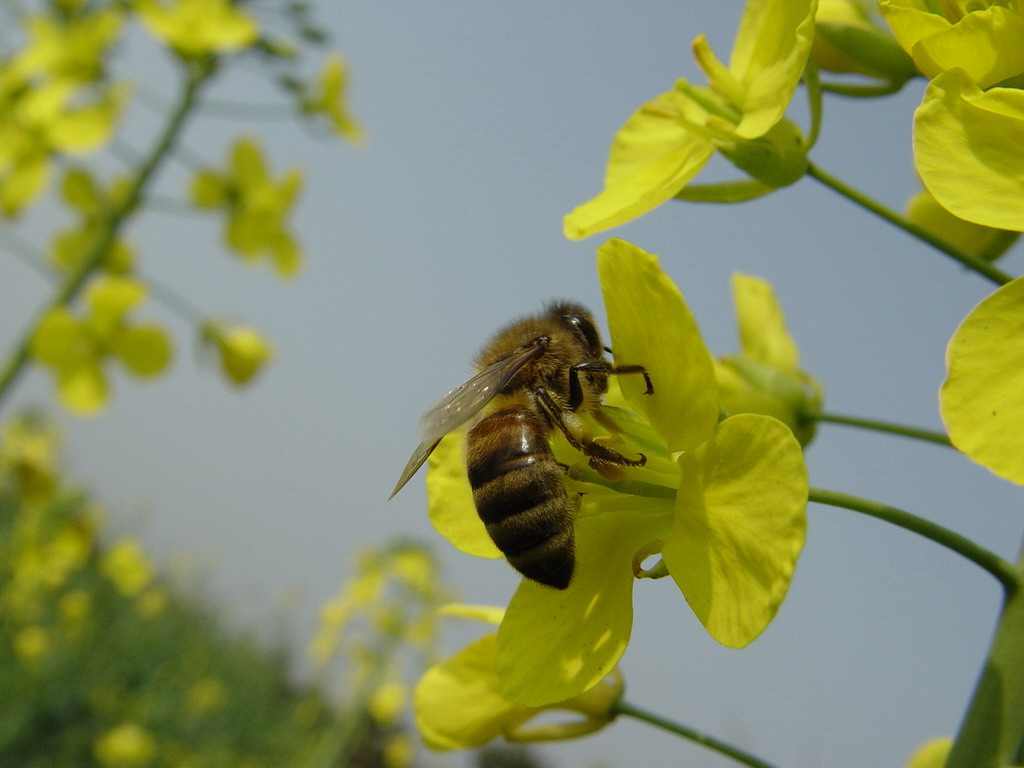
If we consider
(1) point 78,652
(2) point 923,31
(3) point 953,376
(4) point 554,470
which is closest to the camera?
(3) point 953,376

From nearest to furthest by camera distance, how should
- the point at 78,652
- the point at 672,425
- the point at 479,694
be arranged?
the point at 672,425 < the point at 479,694 < the point at 78,652

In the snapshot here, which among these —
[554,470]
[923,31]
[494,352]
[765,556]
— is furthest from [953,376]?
[494,352]

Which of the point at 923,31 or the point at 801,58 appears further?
the point at 801,58

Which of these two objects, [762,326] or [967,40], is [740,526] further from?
→ [762,326]

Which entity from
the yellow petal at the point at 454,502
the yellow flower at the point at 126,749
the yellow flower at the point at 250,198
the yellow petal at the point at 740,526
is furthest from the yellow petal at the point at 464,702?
the yellow flower at the point at 126,749

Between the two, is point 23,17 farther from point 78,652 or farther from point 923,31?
point 78,652

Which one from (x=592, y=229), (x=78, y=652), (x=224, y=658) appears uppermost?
(x=592, y=229)
